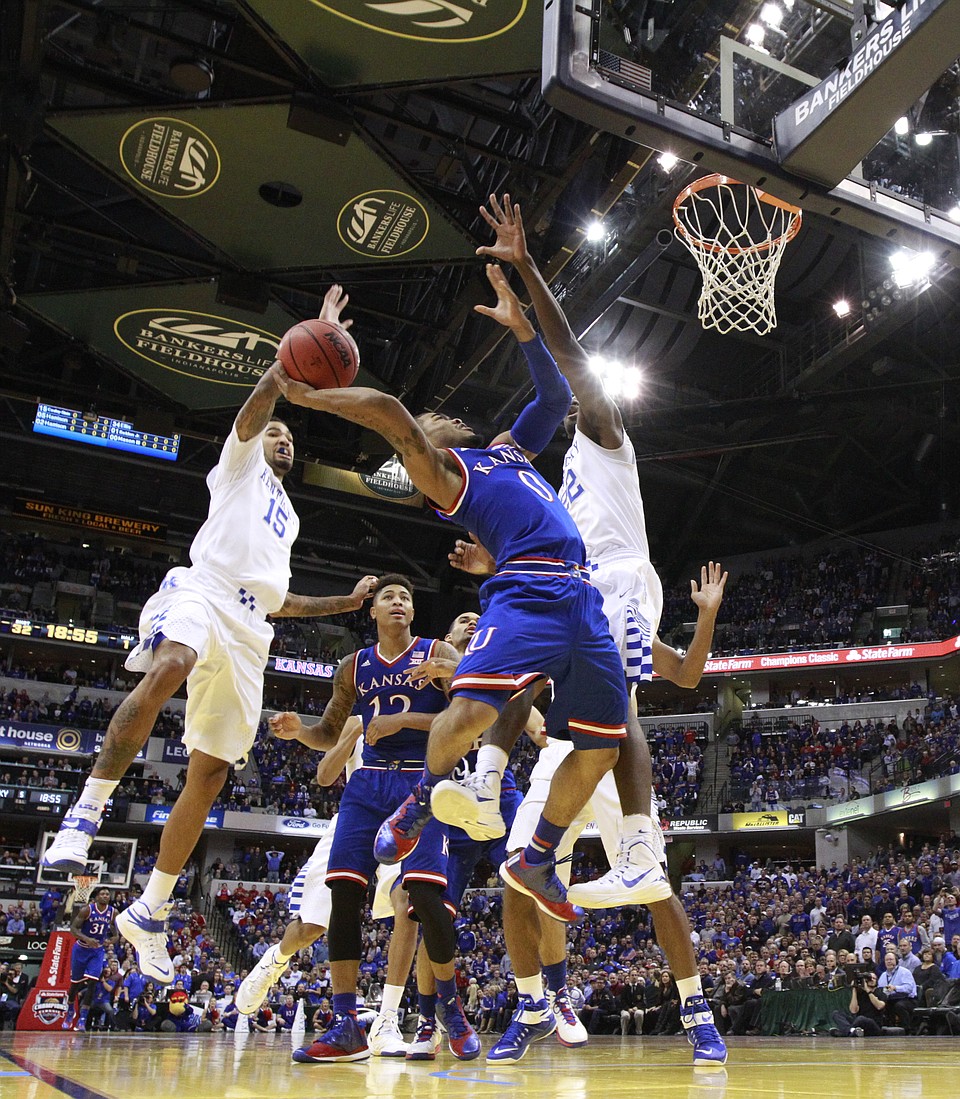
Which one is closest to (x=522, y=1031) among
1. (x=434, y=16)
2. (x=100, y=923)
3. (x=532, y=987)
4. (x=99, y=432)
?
(x=532, y=987)

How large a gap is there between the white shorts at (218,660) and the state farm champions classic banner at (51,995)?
10.2 meters

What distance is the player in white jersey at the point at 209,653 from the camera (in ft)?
14.7

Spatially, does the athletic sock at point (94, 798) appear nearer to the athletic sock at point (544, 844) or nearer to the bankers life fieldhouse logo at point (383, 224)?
the athletic sock at point (544, 844)

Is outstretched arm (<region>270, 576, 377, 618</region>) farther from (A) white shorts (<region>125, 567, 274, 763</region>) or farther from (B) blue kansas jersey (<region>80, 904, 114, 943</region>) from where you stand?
(B) blue kansas jersey (<region>80, 904, 114, 943</region>)

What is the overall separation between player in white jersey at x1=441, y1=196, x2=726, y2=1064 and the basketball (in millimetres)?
741

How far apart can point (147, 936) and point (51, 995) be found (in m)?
10.9

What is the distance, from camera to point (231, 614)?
4957 millimetres

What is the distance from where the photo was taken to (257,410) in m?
4.86

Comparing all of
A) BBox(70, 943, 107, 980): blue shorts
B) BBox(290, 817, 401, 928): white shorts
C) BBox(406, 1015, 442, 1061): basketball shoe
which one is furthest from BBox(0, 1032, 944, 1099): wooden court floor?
BBox(70, 943, 107, 980): blue shorts

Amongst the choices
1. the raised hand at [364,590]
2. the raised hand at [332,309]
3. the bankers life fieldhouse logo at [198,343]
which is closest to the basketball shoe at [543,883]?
the raised hand at [364,590]

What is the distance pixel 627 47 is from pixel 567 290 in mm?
8980

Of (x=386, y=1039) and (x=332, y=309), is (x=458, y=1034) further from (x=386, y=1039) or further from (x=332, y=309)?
(x=332, y=309)

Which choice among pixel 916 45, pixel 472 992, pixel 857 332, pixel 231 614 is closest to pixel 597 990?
pixel 472 992

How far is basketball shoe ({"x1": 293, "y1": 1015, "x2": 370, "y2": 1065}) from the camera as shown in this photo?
14.5 feet
